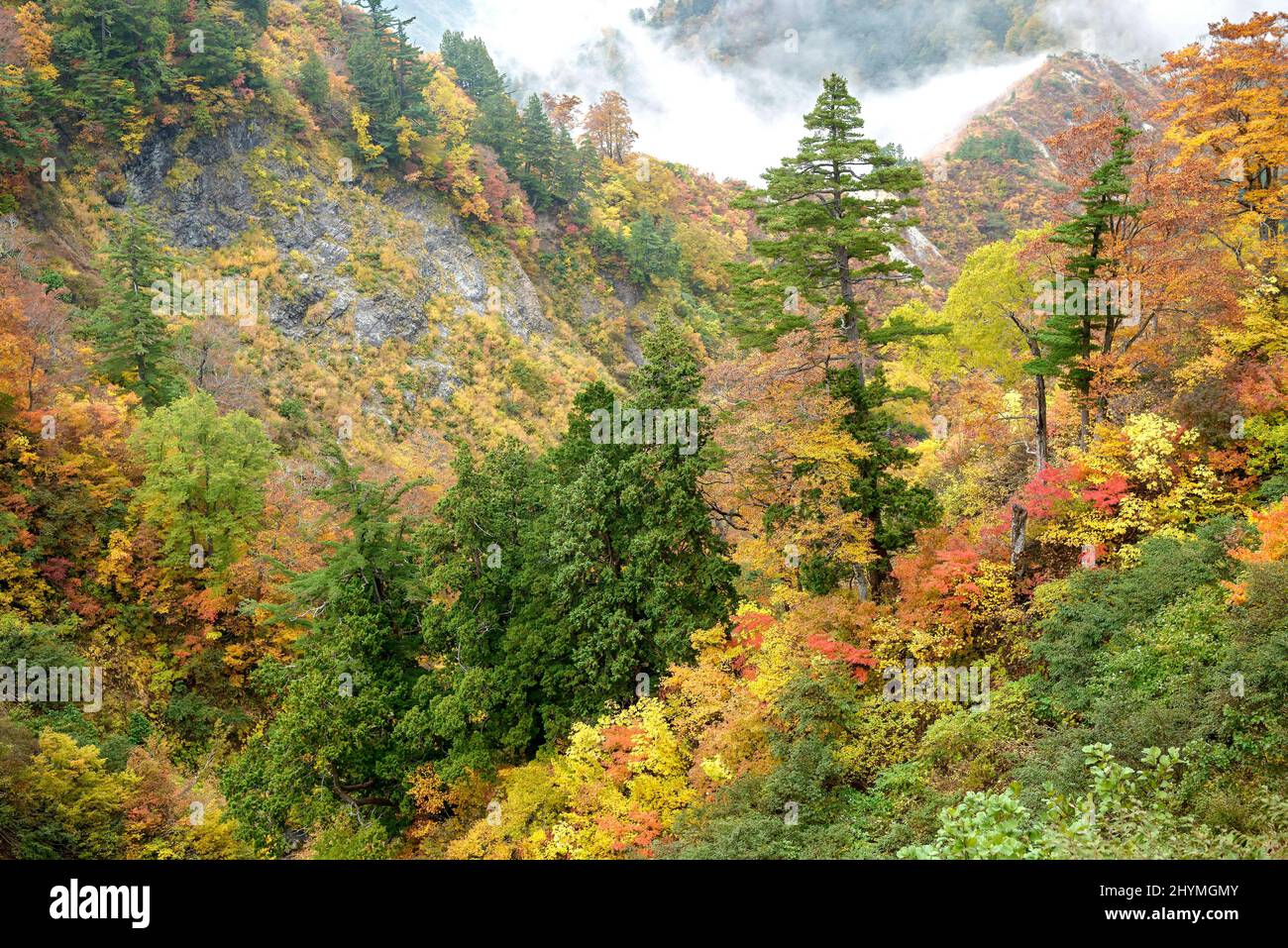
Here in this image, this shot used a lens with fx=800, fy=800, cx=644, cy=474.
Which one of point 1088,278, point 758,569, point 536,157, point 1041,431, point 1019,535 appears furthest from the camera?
point 536,157

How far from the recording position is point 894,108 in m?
146

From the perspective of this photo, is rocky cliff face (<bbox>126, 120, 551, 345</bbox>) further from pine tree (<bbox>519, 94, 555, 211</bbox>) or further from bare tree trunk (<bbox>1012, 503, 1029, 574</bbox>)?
bare tree trunk (<bbox>1012, 503, 1029, 574</bbox>)

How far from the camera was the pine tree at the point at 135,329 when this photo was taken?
3231 centimetres

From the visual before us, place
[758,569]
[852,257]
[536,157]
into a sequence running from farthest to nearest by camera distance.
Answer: [536,157] < [758,569] < [852,257]

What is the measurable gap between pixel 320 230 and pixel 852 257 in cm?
4121

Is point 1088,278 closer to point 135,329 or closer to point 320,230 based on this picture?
point 135,329

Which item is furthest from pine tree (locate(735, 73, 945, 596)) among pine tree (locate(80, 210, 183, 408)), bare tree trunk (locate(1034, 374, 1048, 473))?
pine tree (locate(80, 210, 183, 408))

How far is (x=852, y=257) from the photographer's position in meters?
21.3

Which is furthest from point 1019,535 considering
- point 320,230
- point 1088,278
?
point 320,230

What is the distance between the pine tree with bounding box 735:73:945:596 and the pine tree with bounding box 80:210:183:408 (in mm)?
25782

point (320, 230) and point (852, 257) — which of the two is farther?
point (320, 230)

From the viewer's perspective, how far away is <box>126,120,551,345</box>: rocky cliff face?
154 ft

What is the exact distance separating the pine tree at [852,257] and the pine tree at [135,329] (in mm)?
25782

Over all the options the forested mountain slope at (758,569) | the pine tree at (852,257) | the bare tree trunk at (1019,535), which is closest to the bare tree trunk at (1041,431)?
the forested mountain slope at (758,569)
